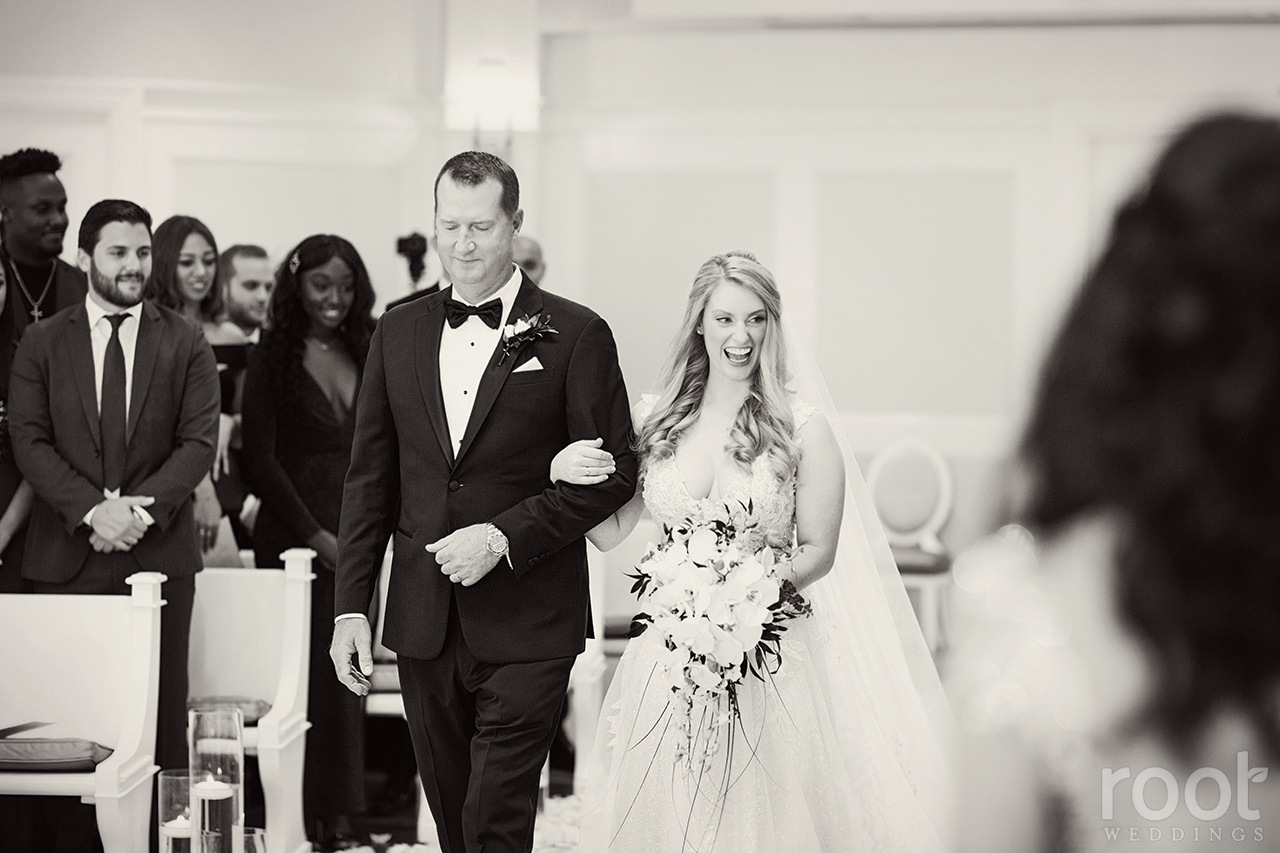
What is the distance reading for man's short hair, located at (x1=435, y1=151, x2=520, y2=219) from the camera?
3.38m

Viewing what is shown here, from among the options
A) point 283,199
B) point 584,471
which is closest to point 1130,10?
point 283,199

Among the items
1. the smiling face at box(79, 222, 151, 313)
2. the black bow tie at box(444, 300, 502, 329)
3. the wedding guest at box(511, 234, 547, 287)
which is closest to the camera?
the black bow tie at box(444, 300, 502, 329)

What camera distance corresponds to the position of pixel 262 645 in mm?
4953

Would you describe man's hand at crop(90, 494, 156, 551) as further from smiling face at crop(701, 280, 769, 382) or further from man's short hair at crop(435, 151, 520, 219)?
smiling face at crop(701, 280, 769, 382)

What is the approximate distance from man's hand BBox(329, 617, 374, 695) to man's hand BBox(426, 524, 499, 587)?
0.85 ft

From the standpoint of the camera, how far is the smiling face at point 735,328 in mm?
3684

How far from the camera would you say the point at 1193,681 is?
1047 mm

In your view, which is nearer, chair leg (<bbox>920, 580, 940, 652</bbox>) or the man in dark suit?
the man in dark suit

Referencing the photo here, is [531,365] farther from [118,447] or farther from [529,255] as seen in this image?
[529,255]

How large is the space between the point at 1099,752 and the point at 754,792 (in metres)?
2.49

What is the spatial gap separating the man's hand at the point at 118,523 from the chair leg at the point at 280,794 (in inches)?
35.0

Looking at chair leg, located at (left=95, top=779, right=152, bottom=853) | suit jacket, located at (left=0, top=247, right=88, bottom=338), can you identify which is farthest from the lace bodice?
suit jacket, located at (left=0, top=247, right=88, bottom=338)

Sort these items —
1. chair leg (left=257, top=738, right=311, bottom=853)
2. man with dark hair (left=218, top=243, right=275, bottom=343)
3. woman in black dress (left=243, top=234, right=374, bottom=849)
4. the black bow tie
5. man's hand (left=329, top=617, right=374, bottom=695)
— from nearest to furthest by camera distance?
man's hand (left=329, top=617, right=374, bottom=695)
the black bow tie
chair leg (left=257, top=738, right=311, bottom=853)
woman in black dress (left=243, top=234, right=374, bottom=849)
man with dark hair (left=218, top=243, right=275, bottom=343)

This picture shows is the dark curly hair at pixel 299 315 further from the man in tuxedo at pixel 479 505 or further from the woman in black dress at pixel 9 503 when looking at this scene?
the man in tuxedo at pixel 479 505
